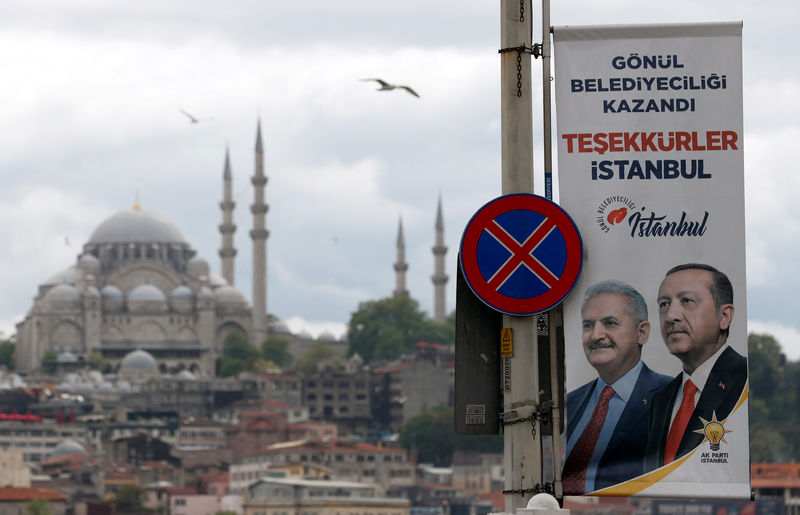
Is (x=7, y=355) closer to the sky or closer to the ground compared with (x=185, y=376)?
closer to the sky

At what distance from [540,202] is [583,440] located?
67cm

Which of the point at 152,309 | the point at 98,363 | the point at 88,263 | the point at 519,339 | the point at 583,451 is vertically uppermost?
the point at 88,263

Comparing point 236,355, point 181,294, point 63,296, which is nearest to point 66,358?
point 63,296

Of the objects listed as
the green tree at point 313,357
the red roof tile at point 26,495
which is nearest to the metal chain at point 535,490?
the red roof tile at point 26,495

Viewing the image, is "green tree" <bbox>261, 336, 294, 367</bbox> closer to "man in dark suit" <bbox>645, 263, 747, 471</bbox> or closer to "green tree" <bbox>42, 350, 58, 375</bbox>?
"green tree" <bbox>42, 350, 58, 375</bbox>

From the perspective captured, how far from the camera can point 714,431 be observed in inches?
200

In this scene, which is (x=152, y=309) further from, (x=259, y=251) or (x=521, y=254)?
(x=521, y=254)

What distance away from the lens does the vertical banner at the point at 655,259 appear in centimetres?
502

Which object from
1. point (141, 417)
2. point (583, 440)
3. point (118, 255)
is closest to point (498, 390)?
point (583, 440)

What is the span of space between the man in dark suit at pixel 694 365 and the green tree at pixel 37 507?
213 ft

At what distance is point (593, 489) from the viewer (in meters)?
5.13

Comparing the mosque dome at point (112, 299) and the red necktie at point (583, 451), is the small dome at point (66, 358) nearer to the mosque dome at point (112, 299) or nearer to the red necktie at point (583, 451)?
the mosque dome at point (112, 299)

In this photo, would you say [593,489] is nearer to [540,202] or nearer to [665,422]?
[665,422]

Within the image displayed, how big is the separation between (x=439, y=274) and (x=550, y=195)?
110055mm
